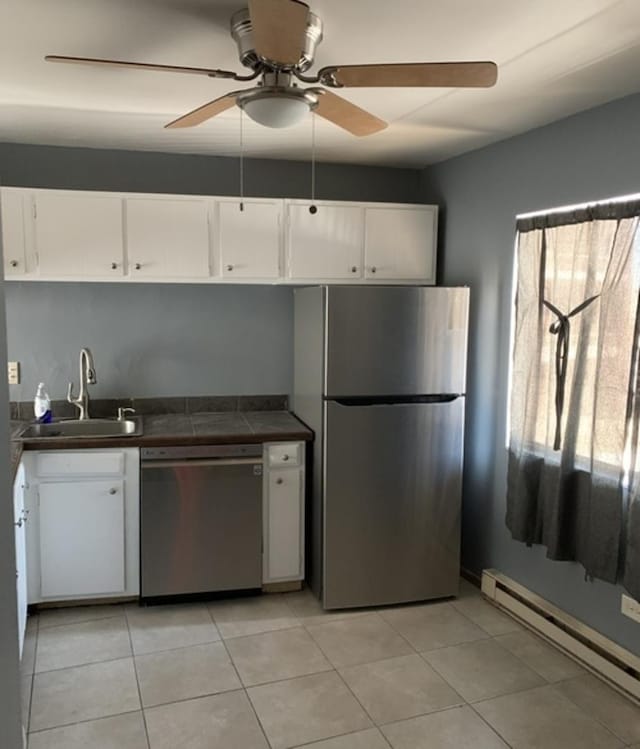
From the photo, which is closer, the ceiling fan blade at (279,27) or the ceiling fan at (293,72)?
the ceiling fan blade at (279,27)

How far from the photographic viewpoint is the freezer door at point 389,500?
3203mm

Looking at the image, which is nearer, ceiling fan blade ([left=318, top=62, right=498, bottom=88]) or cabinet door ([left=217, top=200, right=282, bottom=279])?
ceiling fan blade ([left=318, top=62, right=498, bottom=88])

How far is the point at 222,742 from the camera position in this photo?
230 centimetres

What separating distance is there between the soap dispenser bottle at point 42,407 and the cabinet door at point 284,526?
4.05 feet

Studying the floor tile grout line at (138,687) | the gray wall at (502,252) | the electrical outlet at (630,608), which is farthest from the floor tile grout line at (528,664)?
the floor tile grout line at (138,687)

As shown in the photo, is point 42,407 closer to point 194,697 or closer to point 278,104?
point 194,697

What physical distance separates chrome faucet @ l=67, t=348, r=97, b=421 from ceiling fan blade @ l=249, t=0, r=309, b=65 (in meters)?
2.19

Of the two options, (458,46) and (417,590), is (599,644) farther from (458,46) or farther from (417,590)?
(458,46)

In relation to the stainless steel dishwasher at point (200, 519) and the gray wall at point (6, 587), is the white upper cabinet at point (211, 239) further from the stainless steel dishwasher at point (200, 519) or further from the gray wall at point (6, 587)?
the gray wall at point (6, 587)

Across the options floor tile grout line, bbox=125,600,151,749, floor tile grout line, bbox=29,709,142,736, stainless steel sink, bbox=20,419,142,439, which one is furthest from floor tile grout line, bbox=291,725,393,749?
stainless steel sink, bbox=20,419,142,439

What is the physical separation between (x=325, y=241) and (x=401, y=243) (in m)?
0.45

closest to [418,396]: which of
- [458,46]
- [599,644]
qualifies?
[599,644]

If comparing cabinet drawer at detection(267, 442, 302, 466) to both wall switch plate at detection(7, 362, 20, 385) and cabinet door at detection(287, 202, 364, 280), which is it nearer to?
cabinet door at detection(287, 202, 364, 280)

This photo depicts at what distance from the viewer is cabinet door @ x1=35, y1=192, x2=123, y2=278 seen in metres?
3.22
